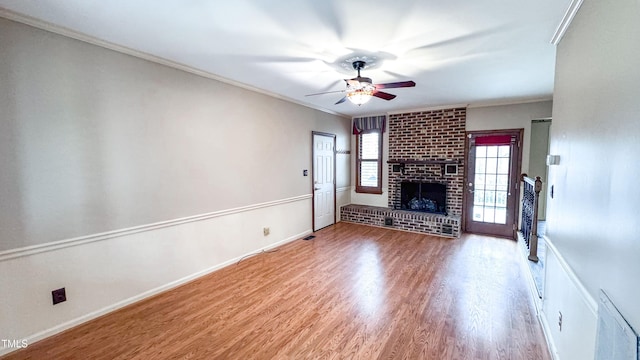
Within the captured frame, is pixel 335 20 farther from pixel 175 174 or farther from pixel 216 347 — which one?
pixel 216 347

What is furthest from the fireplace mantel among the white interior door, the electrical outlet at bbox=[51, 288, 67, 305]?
the electrical outlet at bbox=[51, 288, 67, 305]

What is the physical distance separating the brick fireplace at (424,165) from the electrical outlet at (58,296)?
494 centimetres

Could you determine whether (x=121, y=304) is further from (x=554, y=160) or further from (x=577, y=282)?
(x=554, y=160)

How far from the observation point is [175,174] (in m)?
3.17

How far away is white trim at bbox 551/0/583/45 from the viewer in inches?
72.9

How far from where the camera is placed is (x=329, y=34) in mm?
2373

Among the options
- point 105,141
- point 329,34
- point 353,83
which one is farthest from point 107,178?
point 353,83

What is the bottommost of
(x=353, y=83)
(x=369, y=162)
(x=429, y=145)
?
(x=369, y=162)

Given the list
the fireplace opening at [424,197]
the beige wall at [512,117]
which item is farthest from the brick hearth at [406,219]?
the beige wall at [512,117]

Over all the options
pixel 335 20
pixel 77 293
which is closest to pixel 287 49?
pixel 335 20

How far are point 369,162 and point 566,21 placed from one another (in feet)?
15.2

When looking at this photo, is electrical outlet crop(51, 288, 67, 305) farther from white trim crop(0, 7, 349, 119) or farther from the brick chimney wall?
the brick chimney wall

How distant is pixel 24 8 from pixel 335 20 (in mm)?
2311

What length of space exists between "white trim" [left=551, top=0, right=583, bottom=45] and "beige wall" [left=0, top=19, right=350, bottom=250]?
3.51 metres
